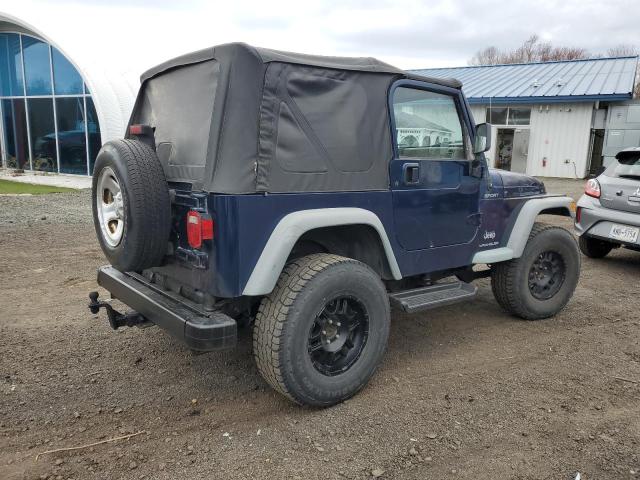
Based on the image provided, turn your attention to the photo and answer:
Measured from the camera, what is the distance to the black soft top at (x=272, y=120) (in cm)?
296

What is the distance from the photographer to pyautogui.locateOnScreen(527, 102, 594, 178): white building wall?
19.5 m

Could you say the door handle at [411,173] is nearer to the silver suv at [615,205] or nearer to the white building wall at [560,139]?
the silver suv at [615,205]

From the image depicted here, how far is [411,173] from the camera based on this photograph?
368 cm

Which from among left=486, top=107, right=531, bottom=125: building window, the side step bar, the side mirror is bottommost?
the side step bar

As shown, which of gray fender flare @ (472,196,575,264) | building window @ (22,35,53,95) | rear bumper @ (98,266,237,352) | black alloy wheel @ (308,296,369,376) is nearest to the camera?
rear bumper @ (98,266,237,352)

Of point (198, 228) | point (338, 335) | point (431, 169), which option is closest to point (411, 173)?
point (431, 169)

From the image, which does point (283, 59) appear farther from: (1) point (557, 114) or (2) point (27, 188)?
(1) point (557, 114)

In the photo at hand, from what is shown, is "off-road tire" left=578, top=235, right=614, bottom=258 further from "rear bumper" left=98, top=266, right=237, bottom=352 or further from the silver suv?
"rear bumper" left=98, top=266, right=237, bottom=352

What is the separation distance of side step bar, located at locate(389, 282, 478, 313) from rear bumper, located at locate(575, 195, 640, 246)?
3.26m

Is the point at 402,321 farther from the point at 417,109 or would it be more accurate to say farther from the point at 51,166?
the point at 51,166

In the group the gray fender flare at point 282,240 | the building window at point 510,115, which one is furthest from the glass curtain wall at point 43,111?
the building window at point 510,115

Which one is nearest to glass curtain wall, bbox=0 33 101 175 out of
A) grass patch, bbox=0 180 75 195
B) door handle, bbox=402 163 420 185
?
grass patch, bbox=0 180 75 195

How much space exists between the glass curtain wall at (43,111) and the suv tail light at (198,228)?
555 inches

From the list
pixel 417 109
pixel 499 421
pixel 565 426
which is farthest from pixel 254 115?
pixel 565 426
